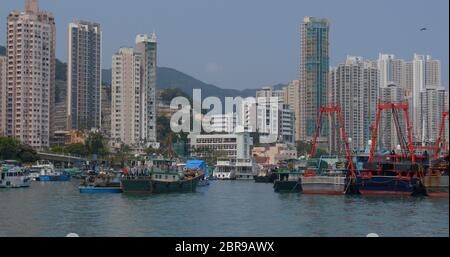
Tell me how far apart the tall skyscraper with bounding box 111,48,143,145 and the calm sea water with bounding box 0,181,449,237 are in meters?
53.4

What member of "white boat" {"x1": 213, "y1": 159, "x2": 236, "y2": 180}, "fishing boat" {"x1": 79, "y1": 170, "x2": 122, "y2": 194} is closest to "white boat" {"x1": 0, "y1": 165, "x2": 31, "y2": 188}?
"fishing boat" {"x1": 79, "y1": 170, "x2": 122, "y2": 194}

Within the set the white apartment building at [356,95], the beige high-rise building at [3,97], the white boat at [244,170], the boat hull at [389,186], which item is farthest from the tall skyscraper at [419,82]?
the beige high-rise building at [3,97]

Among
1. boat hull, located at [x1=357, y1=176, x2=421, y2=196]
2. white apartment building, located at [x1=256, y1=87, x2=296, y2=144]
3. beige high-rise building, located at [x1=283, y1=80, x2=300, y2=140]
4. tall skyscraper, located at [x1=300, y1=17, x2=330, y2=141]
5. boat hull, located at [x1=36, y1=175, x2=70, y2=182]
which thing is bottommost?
boat hull, located at [x1=36, y1=175, x2=70, y2=182]

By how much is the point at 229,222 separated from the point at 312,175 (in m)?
13.9

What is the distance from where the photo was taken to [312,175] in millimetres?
29703

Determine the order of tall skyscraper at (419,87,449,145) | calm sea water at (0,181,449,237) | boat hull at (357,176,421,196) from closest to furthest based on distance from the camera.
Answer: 1. calm sea water at (0,181,449,237)
2. boat hull at (357,176,421,196)
3. tall skyscraper at (419,87,449,145)

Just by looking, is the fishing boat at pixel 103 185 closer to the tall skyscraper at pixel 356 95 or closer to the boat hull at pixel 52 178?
the boat hull at pixel 52 178

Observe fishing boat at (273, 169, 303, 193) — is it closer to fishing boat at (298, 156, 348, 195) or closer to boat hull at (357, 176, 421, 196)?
fishing boat at (298, 156, 348, 195)

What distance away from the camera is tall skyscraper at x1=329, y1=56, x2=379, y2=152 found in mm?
74312

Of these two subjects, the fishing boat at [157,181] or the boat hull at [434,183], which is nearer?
the boat hull at [434,183]

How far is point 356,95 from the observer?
78.1 m

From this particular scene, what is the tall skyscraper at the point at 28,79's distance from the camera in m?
68.9

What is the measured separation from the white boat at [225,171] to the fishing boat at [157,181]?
92.9 ft
